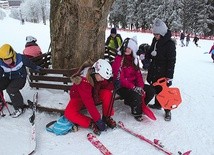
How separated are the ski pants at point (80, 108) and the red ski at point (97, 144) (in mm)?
233

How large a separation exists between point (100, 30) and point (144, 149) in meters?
2.80

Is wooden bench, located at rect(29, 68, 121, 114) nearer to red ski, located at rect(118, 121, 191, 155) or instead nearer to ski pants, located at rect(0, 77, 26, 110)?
ski pants, located at rect(0, 77, 26, 110)

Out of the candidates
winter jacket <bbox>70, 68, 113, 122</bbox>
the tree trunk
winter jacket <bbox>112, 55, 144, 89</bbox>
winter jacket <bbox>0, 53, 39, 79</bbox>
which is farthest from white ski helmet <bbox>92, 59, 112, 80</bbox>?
winter jacket <bbox>0, 53, 39, 79</bbox>

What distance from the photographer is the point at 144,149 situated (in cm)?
455

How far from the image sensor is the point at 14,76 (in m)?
5.66

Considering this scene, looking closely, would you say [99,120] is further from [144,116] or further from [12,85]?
[12,85]

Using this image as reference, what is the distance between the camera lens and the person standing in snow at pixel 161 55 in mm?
5504

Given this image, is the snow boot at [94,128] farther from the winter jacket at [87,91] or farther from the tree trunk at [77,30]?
the tree trunk at [77,30]

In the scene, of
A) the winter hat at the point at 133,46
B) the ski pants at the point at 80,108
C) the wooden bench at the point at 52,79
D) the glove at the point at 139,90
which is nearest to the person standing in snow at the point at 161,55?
the winter hat at the point at 133,46

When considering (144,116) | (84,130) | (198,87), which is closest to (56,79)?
(84,130)

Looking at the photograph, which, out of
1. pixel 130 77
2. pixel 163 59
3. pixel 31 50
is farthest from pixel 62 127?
pixel 31 50

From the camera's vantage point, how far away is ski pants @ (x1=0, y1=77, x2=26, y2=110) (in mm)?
5520

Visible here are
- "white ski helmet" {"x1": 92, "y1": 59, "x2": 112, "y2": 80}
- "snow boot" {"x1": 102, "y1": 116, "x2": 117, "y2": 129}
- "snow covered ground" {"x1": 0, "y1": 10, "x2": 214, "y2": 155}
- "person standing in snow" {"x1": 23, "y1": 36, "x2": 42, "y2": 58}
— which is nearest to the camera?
"snow covered ground" {"x1": 0, "y1": 10, "x2": 214, "y2": 155}

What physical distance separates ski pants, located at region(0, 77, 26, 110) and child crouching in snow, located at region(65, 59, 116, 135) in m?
1.10
